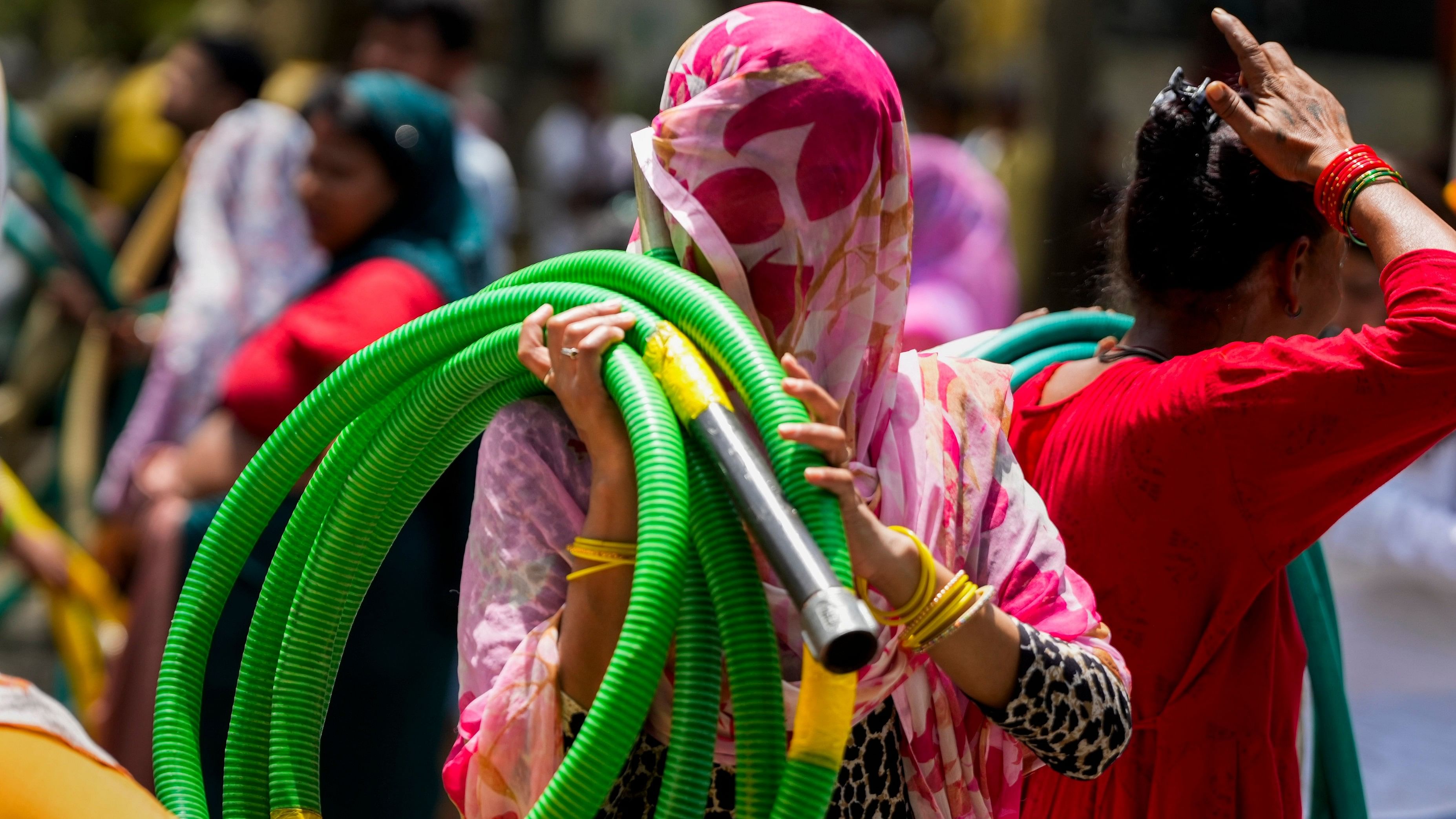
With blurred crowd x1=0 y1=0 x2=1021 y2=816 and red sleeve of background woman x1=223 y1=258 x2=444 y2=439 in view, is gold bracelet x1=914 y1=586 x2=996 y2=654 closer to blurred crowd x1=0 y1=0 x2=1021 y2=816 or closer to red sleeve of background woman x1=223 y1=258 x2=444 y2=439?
blurred crowd x1=0 y1=0 x2=1021 y2=816

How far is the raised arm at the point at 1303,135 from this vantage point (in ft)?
6.08

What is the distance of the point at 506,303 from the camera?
1.62m

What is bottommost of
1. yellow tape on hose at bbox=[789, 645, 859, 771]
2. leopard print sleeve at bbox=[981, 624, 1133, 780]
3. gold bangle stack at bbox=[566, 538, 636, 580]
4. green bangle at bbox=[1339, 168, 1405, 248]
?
leopard print sleeve at bbox=[981, 624, 1133, 780]

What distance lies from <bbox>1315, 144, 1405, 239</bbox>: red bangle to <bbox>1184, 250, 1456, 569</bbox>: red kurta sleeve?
0.09 meters

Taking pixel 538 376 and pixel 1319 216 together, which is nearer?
pixel 538 376

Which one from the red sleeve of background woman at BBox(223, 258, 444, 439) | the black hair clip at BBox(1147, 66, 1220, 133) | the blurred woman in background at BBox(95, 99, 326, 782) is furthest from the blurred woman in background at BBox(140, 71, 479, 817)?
the black hair clip at BBox(1147, 66, 1220, 133)

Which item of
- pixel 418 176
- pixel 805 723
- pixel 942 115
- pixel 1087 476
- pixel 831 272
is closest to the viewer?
pixel 805 723

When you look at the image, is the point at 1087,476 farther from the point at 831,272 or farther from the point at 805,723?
the point at 805,723

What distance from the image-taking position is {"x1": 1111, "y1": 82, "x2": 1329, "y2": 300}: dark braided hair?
2006 millimetres

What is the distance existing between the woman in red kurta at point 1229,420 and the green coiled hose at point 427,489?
2.18ft

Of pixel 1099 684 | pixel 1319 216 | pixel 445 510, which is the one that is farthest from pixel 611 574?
pixel 445 510

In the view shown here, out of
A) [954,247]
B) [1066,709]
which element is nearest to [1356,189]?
[1066,709]

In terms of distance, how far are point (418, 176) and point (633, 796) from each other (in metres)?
2.30

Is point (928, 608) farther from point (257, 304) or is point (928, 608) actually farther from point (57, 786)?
point (257, 304)
